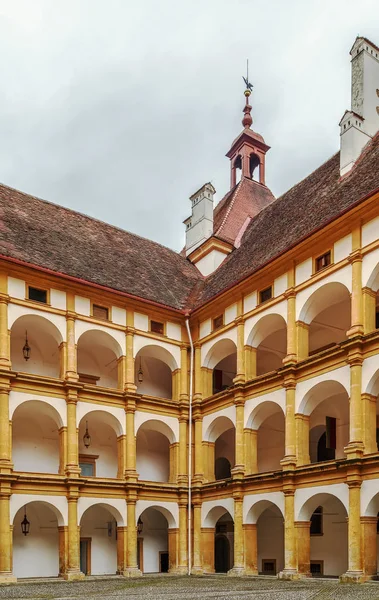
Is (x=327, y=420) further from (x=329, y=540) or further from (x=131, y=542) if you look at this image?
(x=131, y=542)

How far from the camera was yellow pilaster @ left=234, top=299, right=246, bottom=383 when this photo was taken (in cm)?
2184

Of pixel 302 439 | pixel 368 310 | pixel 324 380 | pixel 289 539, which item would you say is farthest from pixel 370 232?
pixel 289 539

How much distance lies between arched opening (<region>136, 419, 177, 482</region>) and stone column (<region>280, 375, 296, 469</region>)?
586cm

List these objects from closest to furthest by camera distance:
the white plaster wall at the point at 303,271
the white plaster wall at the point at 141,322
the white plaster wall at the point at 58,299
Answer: the white plaster wall at the point at 303,271
the white plaster wall at the point at 58,299
the white plaster wall at the point at 141,322

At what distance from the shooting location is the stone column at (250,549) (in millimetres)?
20219

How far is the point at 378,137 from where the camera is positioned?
22.6 metres

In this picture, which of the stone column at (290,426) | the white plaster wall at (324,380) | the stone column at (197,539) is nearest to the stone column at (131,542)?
the stone column at (197,539)

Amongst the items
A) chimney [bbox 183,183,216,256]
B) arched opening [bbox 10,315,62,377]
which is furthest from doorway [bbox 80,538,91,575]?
chimney [bbox 183,183,216,256]

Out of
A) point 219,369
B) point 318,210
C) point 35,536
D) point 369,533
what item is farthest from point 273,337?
point 35,536

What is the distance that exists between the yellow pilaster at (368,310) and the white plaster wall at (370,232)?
1.33m

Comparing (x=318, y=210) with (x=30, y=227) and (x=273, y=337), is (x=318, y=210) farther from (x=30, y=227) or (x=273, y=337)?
(x=30, y=227)

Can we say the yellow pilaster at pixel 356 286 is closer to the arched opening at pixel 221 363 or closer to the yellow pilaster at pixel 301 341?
the yellow pilaster at pixel 301 341

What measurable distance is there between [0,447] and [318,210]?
12307 mm

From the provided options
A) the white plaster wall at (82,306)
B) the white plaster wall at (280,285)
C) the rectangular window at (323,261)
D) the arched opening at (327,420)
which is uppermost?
the rectangular window at (323,261)
